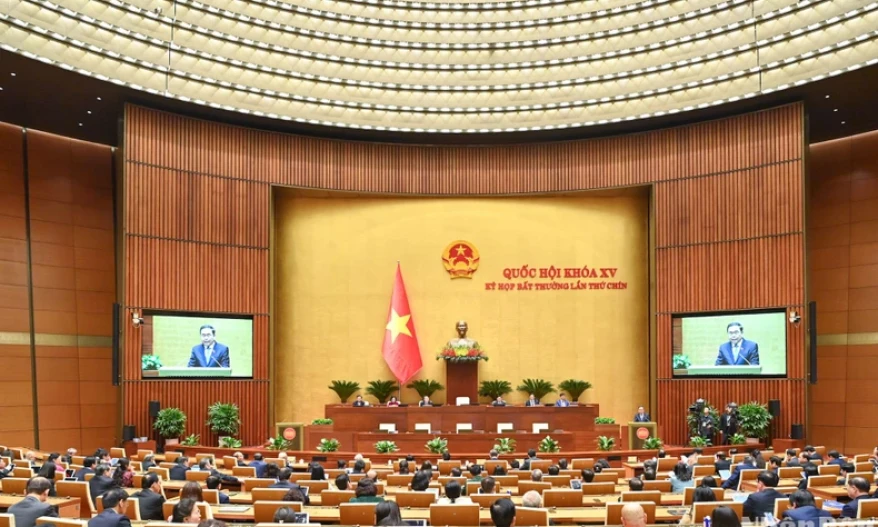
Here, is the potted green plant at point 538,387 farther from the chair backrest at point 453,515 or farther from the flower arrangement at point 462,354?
the chair backrest at point 453,515

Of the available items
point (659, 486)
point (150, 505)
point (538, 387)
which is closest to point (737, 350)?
point (538, 387)

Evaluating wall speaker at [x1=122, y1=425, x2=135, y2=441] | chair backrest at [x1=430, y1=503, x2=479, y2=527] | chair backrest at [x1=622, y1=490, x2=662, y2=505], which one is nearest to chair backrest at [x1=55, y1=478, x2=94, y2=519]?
chair backrest at [x1=430, y1=503, x2=479, y2=527]

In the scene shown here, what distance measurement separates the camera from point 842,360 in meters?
21.0

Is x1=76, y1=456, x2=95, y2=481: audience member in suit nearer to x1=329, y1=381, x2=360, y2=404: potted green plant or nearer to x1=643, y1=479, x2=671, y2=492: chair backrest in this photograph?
x1=643, y1=479, x2=671, y2=492: chair backrest

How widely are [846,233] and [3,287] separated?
21286mm

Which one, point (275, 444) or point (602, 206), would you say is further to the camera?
point (602, 206)

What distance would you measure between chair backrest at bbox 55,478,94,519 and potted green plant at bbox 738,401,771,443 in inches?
565

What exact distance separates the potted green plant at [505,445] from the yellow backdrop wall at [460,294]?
540 cm

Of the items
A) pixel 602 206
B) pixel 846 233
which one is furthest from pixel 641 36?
pixel 846 233

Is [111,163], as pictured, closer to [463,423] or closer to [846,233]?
[463,423]

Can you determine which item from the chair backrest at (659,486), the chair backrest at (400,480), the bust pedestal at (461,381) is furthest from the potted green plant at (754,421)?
the chair backrest at (400,480)

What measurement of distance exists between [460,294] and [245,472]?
1200cm

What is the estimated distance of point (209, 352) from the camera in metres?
20.3

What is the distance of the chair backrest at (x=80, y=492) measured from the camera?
359 inches
